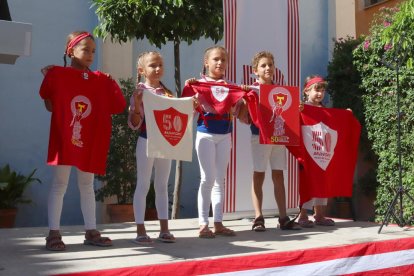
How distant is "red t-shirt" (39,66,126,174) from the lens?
394cm

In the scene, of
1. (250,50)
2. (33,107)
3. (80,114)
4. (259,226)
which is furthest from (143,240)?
(33,107)

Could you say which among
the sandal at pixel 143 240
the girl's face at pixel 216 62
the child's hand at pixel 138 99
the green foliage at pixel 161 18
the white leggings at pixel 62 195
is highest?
the green foliage at pixel 161 18

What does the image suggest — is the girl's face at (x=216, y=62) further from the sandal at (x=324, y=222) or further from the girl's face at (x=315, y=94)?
the sandal at (x=324, y=222)

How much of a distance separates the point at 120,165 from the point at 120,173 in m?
0.16

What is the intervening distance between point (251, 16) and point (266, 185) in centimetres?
200

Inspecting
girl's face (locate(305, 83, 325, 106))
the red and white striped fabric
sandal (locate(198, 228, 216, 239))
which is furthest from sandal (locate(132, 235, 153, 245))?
girl's face (locate(305, 83, 325, 106))

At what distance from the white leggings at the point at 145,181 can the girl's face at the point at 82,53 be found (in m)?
0.76

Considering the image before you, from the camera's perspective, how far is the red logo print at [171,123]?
4320mm

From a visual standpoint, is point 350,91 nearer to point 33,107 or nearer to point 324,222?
point 324,222

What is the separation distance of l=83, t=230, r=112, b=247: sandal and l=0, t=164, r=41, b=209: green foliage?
3.74 metres

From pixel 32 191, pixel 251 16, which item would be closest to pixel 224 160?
pixel 251 16

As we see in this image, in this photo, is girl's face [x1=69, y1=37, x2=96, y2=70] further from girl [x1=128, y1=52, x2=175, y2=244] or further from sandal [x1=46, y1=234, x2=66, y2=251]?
sandal [x1=46, y1=234, x2=66, y2=251]

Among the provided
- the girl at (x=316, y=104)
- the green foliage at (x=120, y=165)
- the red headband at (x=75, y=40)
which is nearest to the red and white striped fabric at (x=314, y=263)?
the girl at (x=316, y=104)

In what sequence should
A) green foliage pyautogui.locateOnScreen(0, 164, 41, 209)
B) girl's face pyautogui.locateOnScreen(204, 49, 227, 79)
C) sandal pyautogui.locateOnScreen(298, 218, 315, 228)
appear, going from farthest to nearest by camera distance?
1. green foliage pyautogui.locateOnScreen(0, 164, 41, 209)
2. sandal pyautogui.locateOnScreen(298, 218, 315, 228)
3. girl's face pyautogui.locateOnScreen(204, 49, 227, 79)
